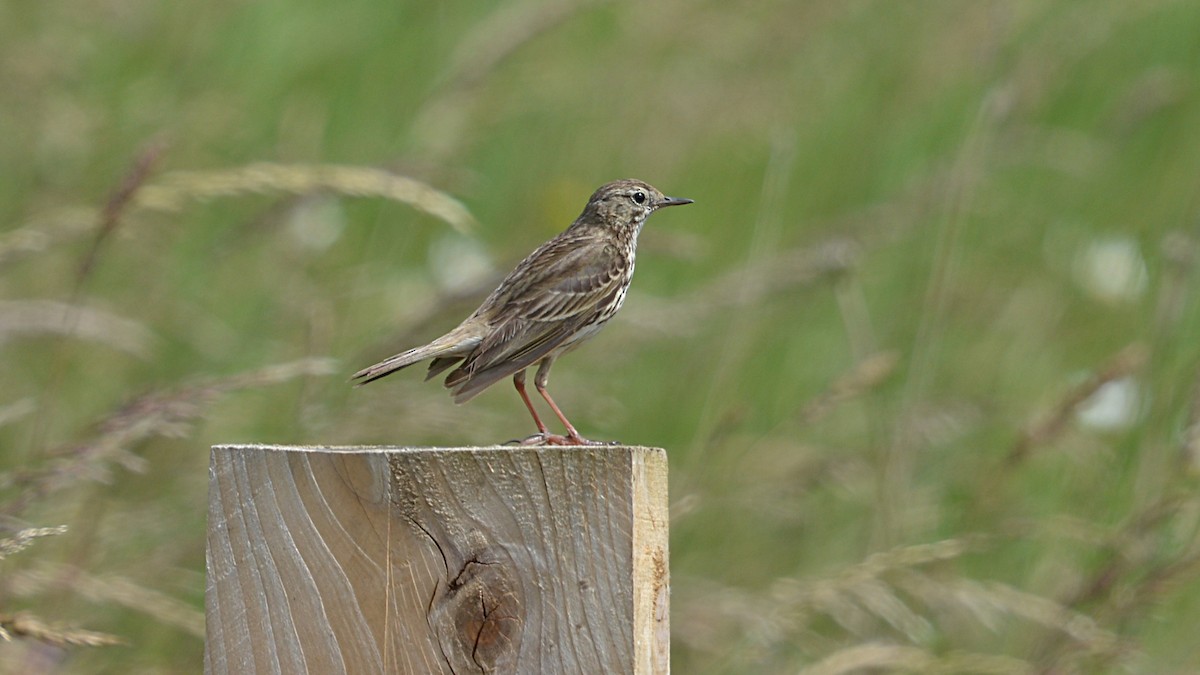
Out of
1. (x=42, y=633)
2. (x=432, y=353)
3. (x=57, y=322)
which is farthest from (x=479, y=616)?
(x=57, y=322)

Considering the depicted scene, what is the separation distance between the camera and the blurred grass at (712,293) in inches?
166

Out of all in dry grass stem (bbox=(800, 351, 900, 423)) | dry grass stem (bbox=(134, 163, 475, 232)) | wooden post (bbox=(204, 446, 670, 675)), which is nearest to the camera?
wooden post (bbox=(204, 446, 670, 675))

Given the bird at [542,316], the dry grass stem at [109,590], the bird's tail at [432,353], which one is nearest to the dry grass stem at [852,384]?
the bird at [542,316]

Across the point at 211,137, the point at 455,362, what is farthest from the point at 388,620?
the point at 211,137

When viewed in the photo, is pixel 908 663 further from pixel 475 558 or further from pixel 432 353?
pixel 475 558

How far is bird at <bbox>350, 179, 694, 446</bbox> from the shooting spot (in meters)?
3.64

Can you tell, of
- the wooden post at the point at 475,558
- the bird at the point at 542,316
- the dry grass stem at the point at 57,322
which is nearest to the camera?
the wooden post at the point at 475,558

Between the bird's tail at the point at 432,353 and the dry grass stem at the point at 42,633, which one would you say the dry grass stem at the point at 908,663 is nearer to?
the bird's tail at the point at 432,353

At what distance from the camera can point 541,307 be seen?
156 inches

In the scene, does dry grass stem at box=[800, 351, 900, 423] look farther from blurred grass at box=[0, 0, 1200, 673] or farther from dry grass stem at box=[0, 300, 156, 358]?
dry grass stem at box=[0, 300, 156, 358]

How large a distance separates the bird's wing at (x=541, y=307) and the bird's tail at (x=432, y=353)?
0.06 metres

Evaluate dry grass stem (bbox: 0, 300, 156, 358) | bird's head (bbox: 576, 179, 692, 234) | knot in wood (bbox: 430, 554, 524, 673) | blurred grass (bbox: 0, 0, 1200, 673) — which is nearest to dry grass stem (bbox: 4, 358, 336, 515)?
blurred grass (bbox: 0, 0, 1200, 673)

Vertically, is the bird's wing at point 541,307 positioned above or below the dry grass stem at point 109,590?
above

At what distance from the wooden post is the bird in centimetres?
99
